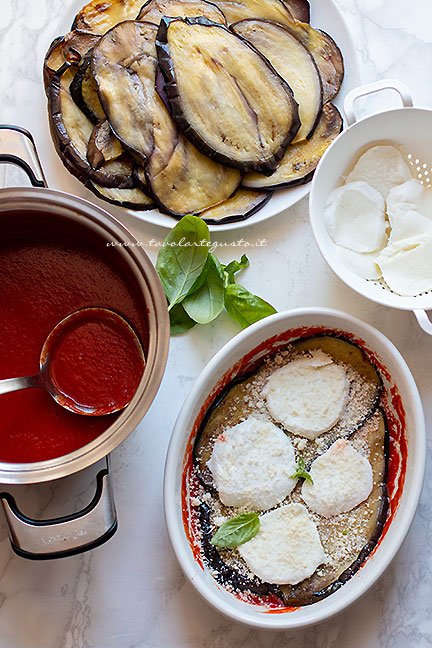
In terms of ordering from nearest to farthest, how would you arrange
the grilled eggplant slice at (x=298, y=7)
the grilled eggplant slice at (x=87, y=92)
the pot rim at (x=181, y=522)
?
1. the pot rim at (x=181, y=522)
2. the grilled eggplant slice at (x=87, y=92)
3. the grilled eggplant slice at (x=298, y=7)

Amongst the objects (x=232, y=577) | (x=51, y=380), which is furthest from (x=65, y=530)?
(x=232, y=577)

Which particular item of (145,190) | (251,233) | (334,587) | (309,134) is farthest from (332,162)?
(334,587)

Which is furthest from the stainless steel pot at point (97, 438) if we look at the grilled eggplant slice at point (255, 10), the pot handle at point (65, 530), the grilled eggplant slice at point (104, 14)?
the grilled eggplant slice at point (255, 10)

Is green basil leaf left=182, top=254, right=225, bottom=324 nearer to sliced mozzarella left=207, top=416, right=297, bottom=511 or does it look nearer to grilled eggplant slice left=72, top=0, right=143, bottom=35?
sliced mozzarella left=207, top=416, right=297, bottom=511

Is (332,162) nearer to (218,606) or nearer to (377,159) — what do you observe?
(377,159)

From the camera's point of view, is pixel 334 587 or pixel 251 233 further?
pixel 251 233

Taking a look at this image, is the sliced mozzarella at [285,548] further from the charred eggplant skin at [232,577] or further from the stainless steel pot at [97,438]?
the stainless steel pot at [97,438]
